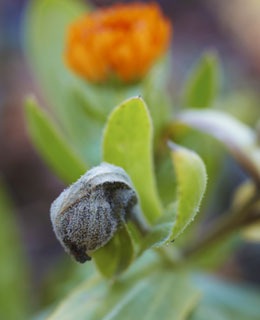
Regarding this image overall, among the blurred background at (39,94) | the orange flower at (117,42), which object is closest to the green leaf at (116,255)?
the orange flower at (117,42)

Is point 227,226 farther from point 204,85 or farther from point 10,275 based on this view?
point 10,275

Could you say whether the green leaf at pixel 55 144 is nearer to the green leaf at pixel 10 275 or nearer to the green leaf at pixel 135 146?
the green leaf at pixel 135 146

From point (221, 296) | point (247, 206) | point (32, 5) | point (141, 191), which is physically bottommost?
point (221, 296)

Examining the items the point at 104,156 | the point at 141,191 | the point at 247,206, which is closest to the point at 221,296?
the point at 247,206

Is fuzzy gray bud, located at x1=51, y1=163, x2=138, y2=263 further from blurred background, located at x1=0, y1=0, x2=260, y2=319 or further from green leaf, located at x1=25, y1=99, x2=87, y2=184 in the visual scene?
blurred background, located at x1=0, y1=0, x2=260, y2=319

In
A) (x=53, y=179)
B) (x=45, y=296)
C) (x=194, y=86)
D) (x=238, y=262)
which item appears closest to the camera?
(x=194, y=86)

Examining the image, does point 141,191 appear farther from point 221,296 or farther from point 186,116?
point 221,296

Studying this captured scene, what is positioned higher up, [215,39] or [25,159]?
[215,39]

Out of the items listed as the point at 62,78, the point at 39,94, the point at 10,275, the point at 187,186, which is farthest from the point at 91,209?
the point at 39,94
